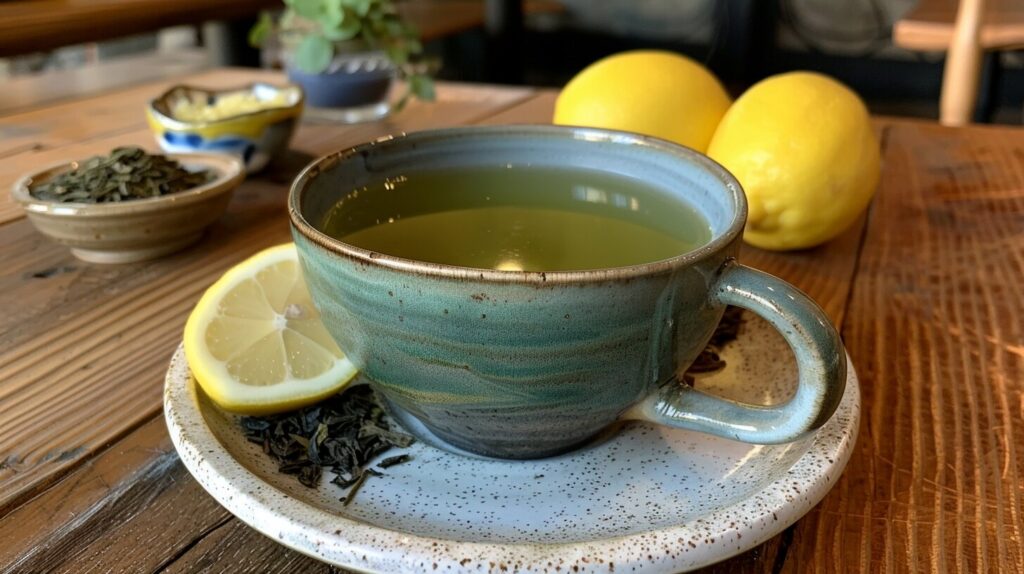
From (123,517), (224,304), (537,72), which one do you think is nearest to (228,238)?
(224,304)

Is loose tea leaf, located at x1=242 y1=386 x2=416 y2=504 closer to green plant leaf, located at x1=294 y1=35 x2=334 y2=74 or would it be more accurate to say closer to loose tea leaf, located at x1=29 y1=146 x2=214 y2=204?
loose tea leaf, located at x1=29 y1=146 x2=214 y2=204

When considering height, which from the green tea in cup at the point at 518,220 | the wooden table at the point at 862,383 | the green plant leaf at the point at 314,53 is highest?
the green tea in cup at the point at 518,220

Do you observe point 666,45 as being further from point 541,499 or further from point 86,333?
point 541,499

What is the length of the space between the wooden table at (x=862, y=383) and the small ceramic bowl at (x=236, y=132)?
37 millimetres

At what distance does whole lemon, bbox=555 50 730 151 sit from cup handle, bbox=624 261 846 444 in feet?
1.34

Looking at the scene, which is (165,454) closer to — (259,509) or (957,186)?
(259,509)

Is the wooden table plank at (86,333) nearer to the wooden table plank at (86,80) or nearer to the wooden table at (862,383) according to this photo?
the wooden table at (862,383)

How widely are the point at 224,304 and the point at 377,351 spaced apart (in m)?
0.18

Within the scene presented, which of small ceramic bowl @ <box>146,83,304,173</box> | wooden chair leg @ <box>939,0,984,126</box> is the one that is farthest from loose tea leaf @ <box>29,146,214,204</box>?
wooden chair leg @ <box>939,0,984,126</box>

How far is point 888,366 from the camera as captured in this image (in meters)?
0.62

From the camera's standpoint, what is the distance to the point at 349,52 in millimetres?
1310

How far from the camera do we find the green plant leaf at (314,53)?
1.22m

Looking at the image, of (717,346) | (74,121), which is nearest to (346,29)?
(74,121)

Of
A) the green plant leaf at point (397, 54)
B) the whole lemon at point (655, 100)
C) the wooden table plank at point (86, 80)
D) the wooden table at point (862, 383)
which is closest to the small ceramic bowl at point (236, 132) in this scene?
the wooden table at point (862, 383)
